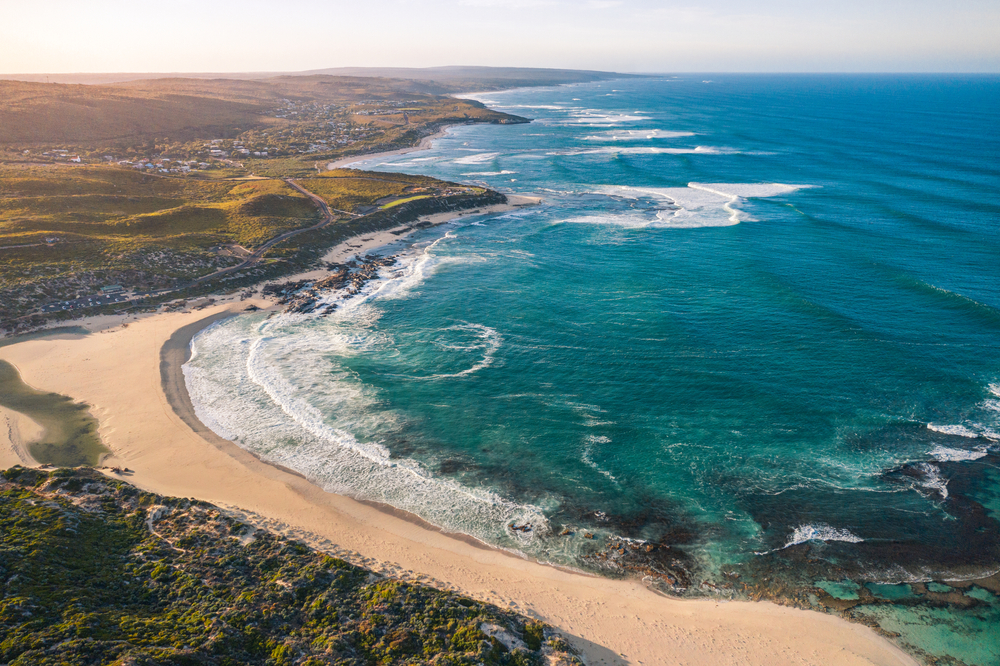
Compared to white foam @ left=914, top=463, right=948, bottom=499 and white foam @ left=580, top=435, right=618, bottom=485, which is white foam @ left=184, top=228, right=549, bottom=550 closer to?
white foam @ left=580, top=435, right=618, bottom=485

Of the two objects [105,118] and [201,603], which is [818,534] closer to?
[201,603]

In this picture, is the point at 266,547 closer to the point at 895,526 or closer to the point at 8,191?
the point at 895,526

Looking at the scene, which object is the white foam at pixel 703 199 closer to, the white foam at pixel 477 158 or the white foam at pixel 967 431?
the white foam at pixel 477 158

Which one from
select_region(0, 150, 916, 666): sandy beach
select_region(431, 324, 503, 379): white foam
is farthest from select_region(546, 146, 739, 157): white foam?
select_region(0, 150, 916, 666): sandy beach

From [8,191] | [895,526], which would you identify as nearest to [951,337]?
[895,526]

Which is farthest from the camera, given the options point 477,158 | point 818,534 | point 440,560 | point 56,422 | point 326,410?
point 477,158

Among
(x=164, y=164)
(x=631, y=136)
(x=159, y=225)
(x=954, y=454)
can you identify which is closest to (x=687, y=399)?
(x=954, y=454)
